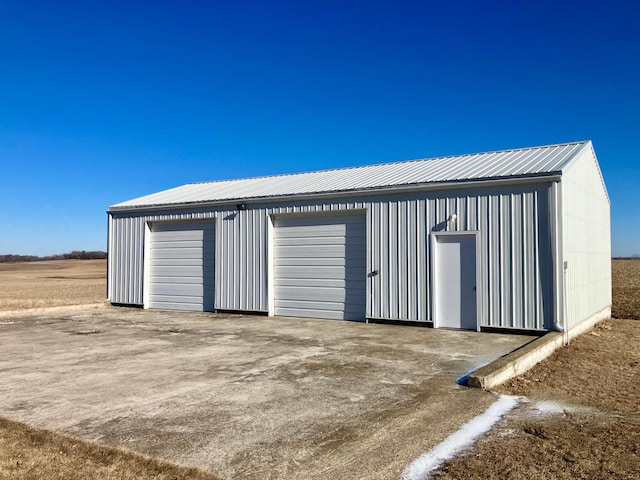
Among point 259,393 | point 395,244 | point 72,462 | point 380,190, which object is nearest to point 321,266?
point 395,244

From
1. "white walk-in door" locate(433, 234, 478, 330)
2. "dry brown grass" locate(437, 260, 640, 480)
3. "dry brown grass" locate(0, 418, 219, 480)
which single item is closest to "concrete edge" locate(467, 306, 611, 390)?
"dry brown grass" locate(437, 260, 640, 480)

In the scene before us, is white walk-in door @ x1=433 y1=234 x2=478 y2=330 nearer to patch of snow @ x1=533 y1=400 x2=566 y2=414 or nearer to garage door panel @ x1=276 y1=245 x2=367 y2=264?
garage door panel @ x1=276 y1=245 x2=367 y2=264

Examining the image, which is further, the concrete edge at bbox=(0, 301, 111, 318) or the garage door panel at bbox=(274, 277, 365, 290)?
the concrete edge at bbox=(0, 301, 111, 318)

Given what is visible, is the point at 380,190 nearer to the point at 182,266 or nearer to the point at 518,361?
the point at 518,361

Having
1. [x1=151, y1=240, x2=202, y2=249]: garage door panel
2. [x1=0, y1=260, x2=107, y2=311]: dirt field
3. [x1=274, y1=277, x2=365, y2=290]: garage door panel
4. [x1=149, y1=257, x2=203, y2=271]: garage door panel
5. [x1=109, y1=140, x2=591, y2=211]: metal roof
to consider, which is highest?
[x1=109, y1=140, x2=591, y2=211]: metal roof

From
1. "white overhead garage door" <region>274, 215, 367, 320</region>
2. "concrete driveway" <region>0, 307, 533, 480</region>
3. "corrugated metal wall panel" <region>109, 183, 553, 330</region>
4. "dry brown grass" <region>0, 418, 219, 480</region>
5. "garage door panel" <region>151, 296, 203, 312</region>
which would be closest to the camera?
"dry brown grass" <region>0, 418, 219, 480</region>

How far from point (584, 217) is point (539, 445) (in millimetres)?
8936

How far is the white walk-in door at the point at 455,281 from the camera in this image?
10781 mm

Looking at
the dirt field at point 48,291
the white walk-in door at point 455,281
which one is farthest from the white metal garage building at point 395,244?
the dirt field at point 48,291

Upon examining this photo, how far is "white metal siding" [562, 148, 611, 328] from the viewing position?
10375mm

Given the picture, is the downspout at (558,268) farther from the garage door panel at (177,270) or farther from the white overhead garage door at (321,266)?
the garage door panel at (177,270)

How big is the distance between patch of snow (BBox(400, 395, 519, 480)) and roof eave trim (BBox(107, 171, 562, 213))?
5.61 metres

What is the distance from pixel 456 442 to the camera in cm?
437

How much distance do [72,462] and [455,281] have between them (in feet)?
27.7
